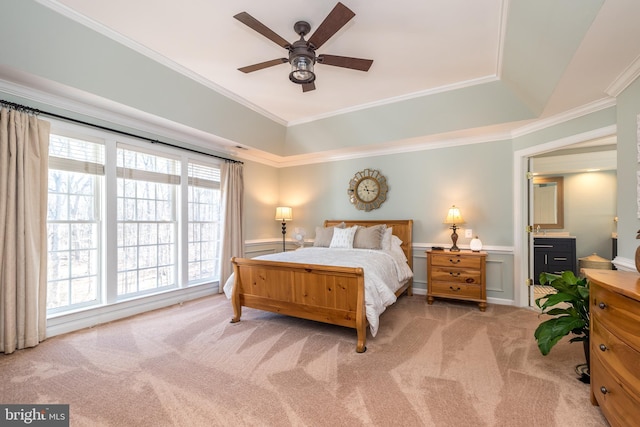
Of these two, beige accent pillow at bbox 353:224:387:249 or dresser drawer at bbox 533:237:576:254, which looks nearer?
beige accent pillow at bbox 353:224:387:249

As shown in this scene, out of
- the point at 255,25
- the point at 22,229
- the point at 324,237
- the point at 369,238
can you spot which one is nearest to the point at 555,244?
the point at 369,238

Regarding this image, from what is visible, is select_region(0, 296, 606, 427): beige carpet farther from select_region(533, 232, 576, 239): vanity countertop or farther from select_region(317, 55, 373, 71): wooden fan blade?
select_region(533, 232, 576, 239): vanity countertop

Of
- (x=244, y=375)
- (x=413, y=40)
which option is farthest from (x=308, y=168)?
(x=244, y=375)

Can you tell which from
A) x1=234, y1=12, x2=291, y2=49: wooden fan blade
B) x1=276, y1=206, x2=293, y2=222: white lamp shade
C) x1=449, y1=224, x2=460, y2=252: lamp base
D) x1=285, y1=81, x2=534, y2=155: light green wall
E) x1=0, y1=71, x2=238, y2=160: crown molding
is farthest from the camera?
x1=276, y1=206, x2=293, y2=222: white lamp shade

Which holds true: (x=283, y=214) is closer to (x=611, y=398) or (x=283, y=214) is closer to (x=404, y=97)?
(x=404, y=97)

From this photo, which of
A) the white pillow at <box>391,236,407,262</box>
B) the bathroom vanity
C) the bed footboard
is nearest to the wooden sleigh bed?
the bed footboard

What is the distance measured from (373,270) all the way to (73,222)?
10.9 feet

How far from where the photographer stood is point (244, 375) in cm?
221

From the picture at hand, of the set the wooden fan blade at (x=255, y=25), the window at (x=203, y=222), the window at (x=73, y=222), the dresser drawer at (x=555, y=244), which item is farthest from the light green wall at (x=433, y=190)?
the window at (x=73, y=222)

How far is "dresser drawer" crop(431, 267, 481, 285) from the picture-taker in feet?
12.5

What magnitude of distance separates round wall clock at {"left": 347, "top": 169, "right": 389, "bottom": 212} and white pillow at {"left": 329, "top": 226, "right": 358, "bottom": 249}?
0.70 meters

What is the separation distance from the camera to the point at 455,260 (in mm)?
3936

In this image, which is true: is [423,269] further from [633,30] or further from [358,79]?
[633,30]

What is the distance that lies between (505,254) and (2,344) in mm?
5682
